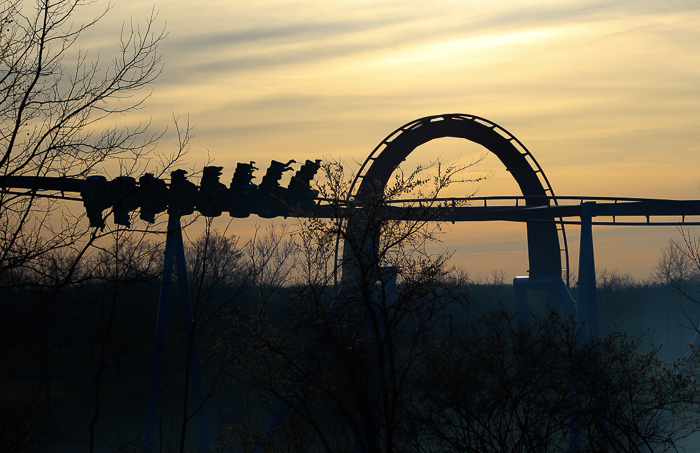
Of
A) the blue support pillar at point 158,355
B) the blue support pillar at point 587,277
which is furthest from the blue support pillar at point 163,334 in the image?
the blue support pillar at point 587,277

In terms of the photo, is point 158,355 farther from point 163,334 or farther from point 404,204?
point 404,204

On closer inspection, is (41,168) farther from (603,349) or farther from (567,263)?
(567,263)

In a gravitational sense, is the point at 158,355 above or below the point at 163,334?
below

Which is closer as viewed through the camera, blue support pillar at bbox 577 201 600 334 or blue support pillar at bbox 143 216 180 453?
blue support pillar at bbox 143 216 180 453

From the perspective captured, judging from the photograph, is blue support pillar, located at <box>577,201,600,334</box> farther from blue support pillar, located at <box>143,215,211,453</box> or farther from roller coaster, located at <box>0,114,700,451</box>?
blue support pillar, located at <box>143,215,211,453</box>

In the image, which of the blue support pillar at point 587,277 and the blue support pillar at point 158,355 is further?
the blue support pillar at point 587,277

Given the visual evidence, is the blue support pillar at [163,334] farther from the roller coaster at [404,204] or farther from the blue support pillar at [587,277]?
Result: the blue support pillar at [587,277]

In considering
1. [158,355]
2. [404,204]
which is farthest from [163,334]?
[404,204]

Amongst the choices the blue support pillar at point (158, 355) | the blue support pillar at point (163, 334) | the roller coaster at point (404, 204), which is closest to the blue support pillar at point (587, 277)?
the roller coaster at point (404, 204)

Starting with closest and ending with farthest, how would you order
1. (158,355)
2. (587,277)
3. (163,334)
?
(158,355), (163,334), (587,277)

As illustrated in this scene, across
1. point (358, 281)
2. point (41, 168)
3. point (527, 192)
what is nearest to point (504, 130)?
point (527, 192)

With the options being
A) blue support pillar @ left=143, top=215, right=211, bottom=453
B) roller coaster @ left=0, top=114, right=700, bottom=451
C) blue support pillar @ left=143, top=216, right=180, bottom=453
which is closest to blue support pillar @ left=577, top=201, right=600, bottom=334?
roller coaster @ left=0, top=114, right=700, bottom=451

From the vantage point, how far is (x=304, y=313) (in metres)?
7.74

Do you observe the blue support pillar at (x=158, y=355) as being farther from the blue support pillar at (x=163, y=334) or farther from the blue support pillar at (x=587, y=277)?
the blue support pillar at (x=587, y=277)
